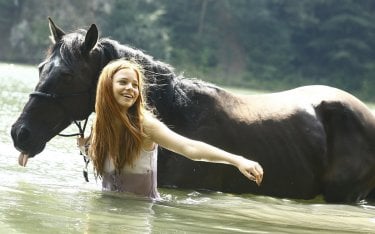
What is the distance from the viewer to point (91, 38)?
6145mm

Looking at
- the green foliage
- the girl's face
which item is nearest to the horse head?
the girl's face

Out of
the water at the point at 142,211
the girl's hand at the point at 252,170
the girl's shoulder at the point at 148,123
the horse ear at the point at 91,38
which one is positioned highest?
the horse ear at the point at 91,38

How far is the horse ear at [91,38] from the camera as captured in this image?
6.05 metres

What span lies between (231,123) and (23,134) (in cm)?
185

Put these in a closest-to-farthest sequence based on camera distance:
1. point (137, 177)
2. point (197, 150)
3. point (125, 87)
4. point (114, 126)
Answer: point (197, 150) → point (125, 87) → point (114, 126) → point (137, 177)

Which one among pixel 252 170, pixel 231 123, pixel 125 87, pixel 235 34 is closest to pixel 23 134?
pixel 125 87

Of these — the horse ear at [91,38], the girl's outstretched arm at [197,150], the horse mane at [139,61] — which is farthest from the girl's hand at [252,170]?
the horse ear at [91,38]

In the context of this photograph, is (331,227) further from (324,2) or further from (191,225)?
(324,2)

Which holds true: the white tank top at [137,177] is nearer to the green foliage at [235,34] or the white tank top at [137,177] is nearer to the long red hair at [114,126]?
the long red hair at [114,126]

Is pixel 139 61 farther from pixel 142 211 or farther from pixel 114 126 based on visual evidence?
pixel 142 211

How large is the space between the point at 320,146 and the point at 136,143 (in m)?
2.34

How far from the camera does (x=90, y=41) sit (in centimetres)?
617

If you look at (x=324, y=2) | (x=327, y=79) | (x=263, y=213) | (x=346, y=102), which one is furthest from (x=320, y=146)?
(x=324, y=2)

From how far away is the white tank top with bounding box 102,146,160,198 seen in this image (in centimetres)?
535
